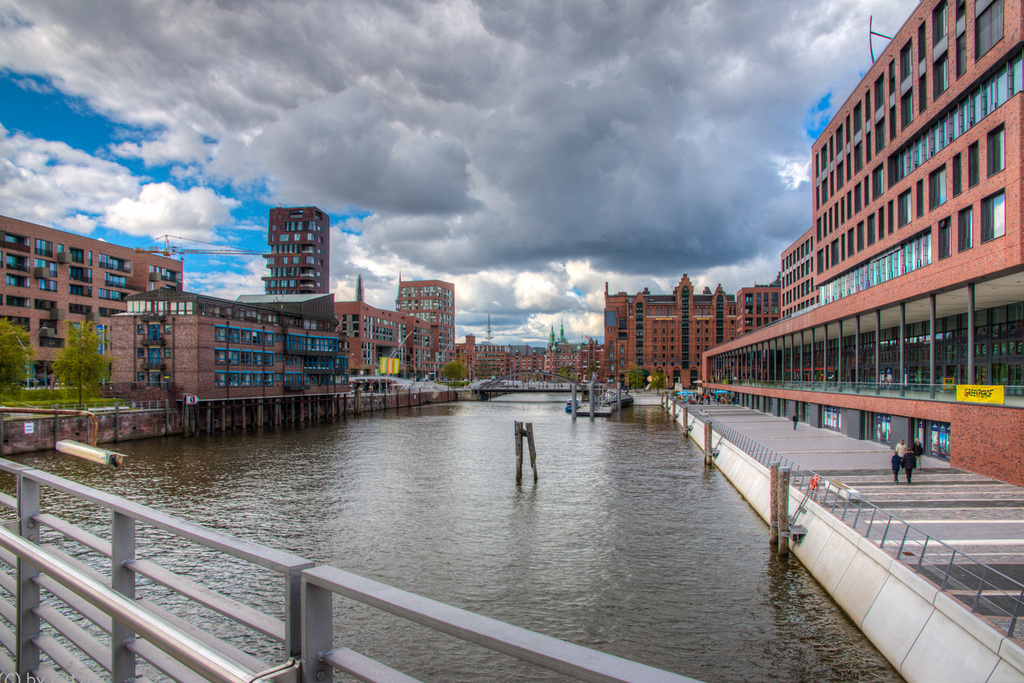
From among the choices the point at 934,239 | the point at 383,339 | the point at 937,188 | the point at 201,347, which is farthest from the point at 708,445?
the point at 383,339

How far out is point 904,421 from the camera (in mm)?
36188

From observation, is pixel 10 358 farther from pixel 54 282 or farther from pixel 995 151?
pixel 995 151

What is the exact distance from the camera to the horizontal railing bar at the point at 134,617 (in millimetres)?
2404

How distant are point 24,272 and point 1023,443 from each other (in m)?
100

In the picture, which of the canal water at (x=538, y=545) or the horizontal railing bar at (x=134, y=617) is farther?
the canal water at (x=538, y=545)

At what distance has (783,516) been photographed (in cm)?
2152

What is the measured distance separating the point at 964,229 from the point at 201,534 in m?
39.4

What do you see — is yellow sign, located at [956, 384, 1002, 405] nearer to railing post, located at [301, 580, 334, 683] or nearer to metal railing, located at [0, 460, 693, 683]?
metal railing, located at [0, 460, 693, 683]

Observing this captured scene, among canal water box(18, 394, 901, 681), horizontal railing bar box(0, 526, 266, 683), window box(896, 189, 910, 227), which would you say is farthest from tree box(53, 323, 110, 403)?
window box(896, 189, 910, 227)

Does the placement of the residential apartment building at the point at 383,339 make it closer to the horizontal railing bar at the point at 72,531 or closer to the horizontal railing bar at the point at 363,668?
the horizontal railing bar at the point at 72,531

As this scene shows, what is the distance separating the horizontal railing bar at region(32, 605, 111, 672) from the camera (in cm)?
342

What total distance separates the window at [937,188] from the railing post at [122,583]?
4249 centimetres

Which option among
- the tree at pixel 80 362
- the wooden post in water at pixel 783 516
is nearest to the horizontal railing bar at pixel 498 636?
the wooden post in water at pixel 783 516

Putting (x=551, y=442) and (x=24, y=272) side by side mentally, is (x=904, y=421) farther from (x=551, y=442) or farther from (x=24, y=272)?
(x=24, y=272)
